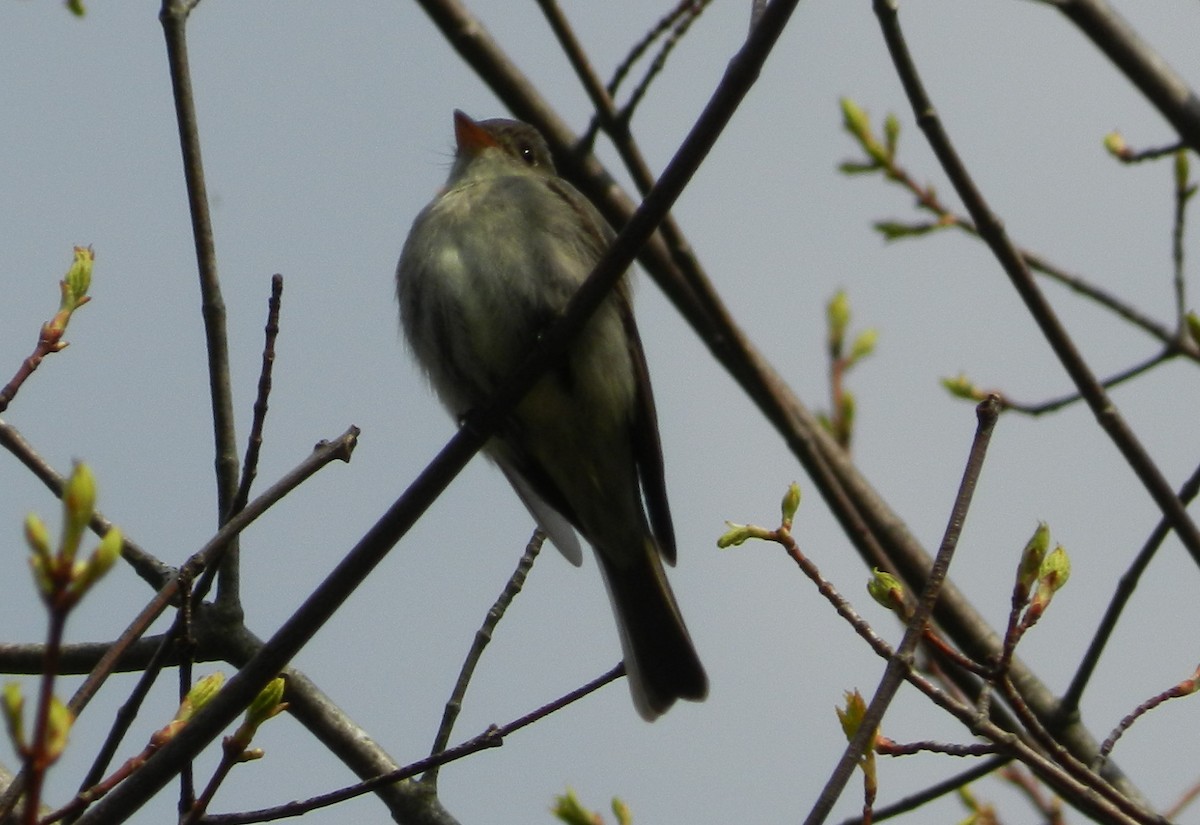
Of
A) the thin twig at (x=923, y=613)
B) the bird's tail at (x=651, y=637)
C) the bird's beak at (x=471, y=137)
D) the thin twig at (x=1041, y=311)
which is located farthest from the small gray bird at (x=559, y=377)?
the thin twig at (x=923, y=613)

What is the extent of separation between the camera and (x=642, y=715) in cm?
588

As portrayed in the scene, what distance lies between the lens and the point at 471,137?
6.75 meters

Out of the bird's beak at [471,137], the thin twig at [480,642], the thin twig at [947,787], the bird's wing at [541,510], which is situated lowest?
the thin twig at [947,787]

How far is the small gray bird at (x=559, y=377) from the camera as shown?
5.58 metres

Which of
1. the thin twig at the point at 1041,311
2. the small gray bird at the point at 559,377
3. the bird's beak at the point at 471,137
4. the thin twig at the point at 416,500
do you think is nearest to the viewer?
the thin twig at the point at 416,500

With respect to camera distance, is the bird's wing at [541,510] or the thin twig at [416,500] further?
the bird's wing at [541,510]

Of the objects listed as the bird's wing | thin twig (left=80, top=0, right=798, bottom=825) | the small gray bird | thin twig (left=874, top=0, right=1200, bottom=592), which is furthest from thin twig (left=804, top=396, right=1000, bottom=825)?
the bird's wing

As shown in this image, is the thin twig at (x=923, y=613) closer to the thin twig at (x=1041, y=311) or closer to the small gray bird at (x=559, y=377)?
the thin twig at (x=1041, y=311)

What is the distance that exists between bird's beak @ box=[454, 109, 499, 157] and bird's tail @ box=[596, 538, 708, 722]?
69.2 inches

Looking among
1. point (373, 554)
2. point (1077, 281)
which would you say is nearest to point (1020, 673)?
point (1077, 281)

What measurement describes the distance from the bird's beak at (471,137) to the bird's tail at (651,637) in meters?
1.76

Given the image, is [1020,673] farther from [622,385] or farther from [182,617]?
[182,617]

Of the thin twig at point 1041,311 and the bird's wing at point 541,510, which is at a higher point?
the bird's wing at point 541,510

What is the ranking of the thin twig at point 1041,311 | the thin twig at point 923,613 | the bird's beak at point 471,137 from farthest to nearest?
the bird's beak at point 471,137 < the thin twig at point 1041,311 < the thin twig at point 923,613
